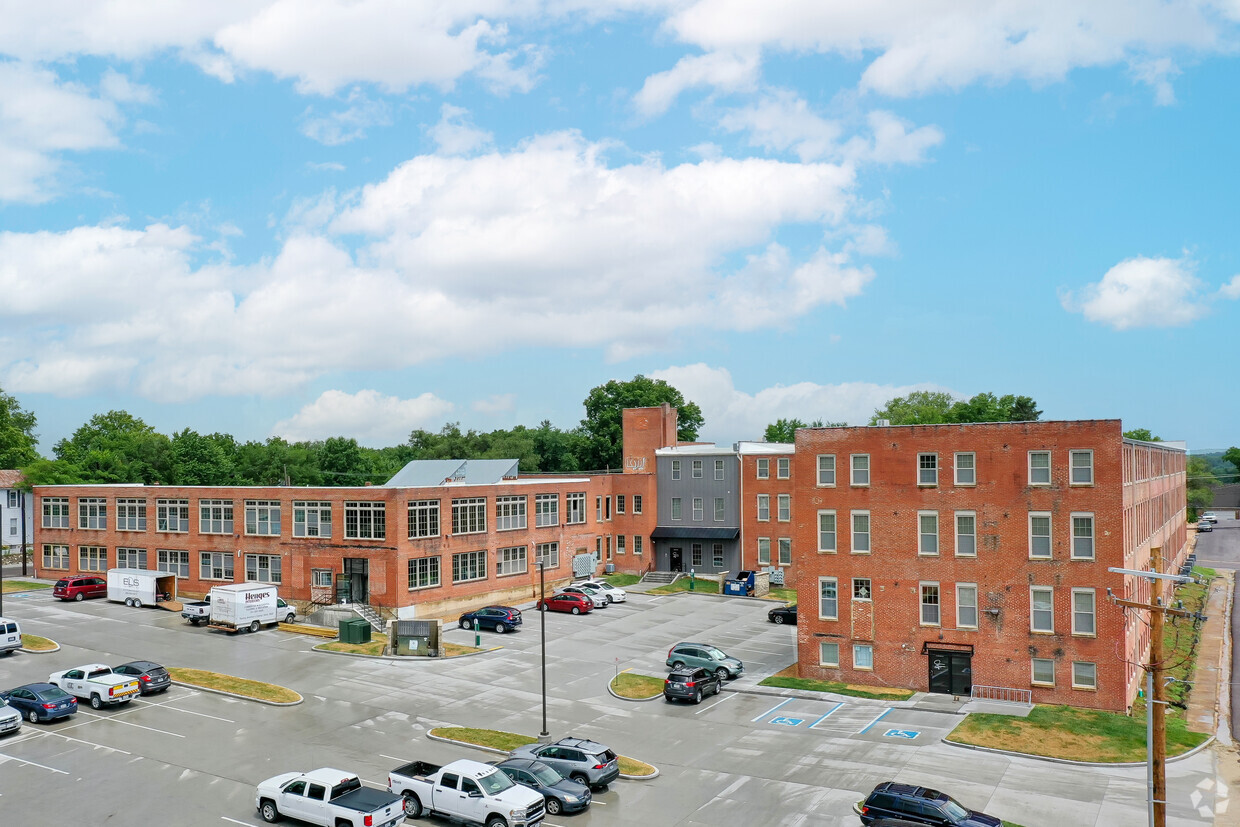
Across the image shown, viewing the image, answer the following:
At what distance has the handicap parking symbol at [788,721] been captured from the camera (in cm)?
3844

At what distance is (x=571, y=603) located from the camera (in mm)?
64312

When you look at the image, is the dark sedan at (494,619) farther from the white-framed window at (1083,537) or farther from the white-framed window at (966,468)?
the white-framed window at (1083,537)

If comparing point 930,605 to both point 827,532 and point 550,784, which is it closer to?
point 827,532

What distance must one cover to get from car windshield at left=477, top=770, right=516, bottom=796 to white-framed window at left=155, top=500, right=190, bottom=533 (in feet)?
163

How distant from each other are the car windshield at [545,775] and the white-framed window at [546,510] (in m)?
42.7

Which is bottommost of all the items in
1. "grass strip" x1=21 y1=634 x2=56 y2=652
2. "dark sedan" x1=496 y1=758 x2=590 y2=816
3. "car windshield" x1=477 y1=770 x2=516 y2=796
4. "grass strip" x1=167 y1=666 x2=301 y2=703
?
"grass strip" x1=167 y1=666 x2=301 y2=703

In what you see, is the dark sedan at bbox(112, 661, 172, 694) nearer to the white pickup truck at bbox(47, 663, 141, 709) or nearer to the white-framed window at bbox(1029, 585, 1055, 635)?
the white pickup truck at bbox(47, 663, 141, 709)

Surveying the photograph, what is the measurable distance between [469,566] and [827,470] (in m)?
29.3

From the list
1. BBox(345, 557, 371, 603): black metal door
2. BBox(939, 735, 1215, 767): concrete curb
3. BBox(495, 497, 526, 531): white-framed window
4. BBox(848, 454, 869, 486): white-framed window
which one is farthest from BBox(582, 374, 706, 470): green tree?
BBox(939, 735, 1215, 767): concrete curb

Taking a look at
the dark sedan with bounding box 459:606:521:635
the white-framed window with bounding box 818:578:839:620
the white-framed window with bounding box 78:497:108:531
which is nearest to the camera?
the white-framed window with bounding box 818:578:839:620

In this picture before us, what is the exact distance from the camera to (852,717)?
3931 cm

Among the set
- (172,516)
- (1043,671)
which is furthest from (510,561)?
(1043,671)

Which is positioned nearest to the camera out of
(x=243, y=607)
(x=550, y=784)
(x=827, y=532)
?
(x=550, y=784)

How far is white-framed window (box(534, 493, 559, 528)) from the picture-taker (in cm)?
7225
